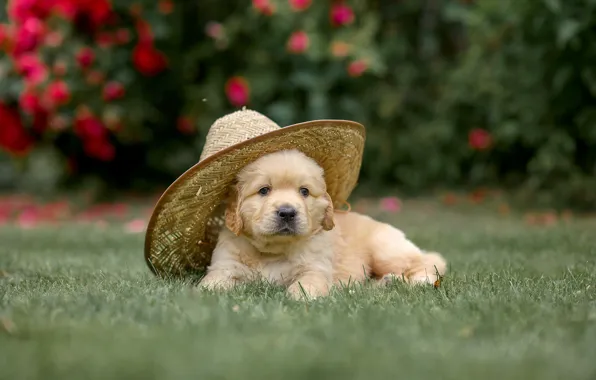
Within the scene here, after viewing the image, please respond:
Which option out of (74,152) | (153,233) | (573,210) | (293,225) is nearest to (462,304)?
(293,225)

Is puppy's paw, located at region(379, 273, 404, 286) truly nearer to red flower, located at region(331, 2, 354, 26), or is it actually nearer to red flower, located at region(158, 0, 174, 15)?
red flower, located at region(331, 2, 354, 26)

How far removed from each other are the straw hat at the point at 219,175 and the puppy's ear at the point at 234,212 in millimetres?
54

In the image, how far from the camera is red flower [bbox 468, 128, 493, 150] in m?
7.44

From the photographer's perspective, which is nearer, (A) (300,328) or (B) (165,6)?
(A) (300,328)

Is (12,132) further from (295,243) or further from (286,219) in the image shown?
(286,219)

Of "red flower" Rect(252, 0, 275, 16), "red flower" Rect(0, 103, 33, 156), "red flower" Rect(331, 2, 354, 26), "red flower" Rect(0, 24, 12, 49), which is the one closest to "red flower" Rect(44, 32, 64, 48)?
"red flower" Rect(0, 24, 12, 49)

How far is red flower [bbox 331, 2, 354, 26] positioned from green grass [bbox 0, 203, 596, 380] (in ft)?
12.5

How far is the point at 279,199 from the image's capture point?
9.56 ft

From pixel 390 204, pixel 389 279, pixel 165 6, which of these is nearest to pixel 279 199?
pixel 389 279

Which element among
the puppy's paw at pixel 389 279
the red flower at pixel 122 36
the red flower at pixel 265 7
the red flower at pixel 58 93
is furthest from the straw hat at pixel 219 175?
the red flower at pixel 122 36

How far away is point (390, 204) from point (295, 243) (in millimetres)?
4079

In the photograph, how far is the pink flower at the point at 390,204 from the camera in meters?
6.96

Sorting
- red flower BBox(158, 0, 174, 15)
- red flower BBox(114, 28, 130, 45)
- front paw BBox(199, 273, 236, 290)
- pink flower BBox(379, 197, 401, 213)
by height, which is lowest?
pink flower BBox(379, 197, 401, 213)

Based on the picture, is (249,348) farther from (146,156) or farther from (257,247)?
(146,156)
